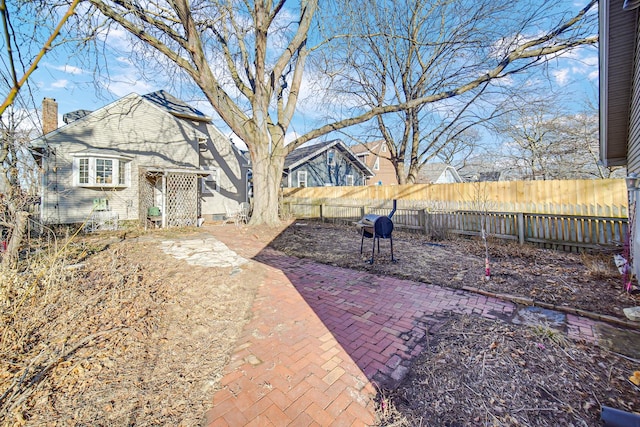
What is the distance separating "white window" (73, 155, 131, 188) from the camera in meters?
10.9

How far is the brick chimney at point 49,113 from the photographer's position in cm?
1220

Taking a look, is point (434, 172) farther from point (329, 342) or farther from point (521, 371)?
point (329, 342)

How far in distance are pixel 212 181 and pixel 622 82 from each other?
16.0 metres

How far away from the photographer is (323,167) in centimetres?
2269

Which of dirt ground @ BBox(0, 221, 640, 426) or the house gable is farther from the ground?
the house gable

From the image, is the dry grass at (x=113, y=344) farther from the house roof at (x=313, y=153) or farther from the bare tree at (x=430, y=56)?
the house roof at (x=313, y=153)

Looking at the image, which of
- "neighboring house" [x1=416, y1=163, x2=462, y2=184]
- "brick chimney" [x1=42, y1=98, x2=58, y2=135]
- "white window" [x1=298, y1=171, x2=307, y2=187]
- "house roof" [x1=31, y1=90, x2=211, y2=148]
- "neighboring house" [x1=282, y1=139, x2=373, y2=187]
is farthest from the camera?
"neighboring house" [x1=416, y1=163, x2=462, y2=184]

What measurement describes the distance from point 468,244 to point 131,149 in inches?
566

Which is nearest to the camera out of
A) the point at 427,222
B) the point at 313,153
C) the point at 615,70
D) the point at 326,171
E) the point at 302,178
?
the point at 615,70

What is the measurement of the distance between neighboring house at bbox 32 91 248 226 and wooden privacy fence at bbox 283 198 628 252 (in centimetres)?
936

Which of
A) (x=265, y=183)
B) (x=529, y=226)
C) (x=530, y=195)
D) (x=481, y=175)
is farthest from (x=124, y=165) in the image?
(x=481, y=175)

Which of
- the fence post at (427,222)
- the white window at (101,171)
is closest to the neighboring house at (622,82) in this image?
the fence post at (427,222)

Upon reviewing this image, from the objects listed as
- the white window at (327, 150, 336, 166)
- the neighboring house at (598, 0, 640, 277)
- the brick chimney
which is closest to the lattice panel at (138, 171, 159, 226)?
the brick chimney

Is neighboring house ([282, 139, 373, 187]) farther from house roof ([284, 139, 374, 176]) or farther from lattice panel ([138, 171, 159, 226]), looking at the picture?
lattice panel ([138, 171, 159, 226])
